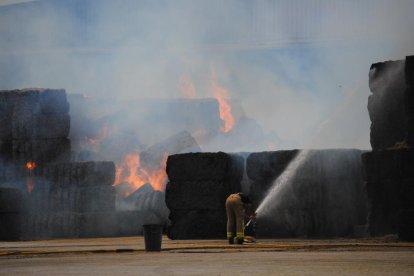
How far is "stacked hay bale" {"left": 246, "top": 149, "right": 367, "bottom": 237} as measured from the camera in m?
21.6

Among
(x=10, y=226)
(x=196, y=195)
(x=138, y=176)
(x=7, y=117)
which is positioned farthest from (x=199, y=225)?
(x=138, y=176)

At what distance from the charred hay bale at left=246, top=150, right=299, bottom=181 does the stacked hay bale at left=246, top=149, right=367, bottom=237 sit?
0.07 ft

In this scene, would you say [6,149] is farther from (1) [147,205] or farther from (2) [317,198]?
(2) [317,198]

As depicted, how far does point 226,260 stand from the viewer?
1284 cm

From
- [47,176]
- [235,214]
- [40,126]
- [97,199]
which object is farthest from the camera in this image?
[40,126]

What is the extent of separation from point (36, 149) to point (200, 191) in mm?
7809

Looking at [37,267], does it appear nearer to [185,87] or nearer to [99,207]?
[99,207]

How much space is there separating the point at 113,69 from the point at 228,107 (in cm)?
736

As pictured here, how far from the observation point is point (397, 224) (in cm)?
1844

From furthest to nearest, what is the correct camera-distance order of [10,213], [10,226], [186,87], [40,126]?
[186,87], [40,126], [10,213], [10,226]

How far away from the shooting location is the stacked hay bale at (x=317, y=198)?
21.6m

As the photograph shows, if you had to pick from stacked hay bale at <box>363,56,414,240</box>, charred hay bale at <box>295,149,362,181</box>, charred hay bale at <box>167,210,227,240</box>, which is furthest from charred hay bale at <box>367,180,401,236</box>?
charred hay bale at <box>167,210,227,240</box>

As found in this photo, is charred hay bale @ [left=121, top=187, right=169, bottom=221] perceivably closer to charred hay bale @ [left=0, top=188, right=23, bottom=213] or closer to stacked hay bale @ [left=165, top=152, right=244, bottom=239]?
charred hay bale @ [left=0, top=188, right=23, bottom=213]

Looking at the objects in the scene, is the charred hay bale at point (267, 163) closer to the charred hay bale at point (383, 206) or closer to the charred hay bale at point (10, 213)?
the charred hay bale at point (383, 206)
